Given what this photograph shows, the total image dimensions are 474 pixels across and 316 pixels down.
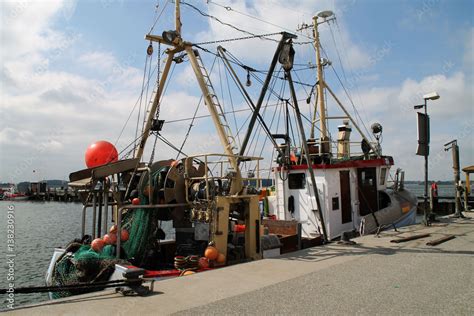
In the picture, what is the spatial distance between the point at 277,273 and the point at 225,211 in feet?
6.44

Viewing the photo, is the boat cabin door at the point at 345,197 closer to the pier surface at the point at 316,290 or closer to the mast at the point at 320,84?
the mast at the point at 320,84

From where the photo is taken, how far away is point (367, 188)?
1351 centimetres

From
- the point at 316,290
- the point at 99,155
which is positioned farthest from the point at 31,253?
the point at 316,290

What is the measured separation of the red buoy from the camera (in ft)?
27.9

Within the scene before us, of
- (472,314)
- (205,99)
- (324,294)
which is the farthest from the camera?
(205,99)

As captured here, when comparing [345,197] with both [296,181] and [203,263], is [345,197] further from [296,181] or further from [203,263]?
[203,263]

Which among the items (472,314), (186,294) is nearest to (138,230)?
(186,294)

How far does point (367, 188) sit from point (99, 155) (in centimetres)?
938

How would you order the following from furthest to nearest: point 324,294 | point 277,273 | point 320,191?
point 320,191, point 277,273, point 324,294

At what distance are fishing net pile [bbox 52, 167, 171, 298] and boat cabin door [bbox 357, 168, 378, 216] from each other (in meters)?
7.60

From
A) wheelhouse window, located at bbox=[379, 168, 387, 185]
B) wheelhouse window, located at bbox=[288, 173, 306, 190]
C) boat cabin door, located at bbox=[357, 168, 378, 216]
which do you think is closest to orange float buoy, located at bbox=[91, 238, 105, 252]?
wheelhouse window, located at bbox=[288, 173, 306, 190]

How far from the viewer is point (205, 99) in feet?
34.9

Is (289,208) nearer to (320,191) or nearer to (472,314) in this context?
(320,191)

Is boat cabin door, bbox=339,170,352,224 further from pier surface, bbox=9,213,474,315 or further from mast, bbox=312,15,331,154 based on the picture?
pier surface, bbox=9,213,474,315
